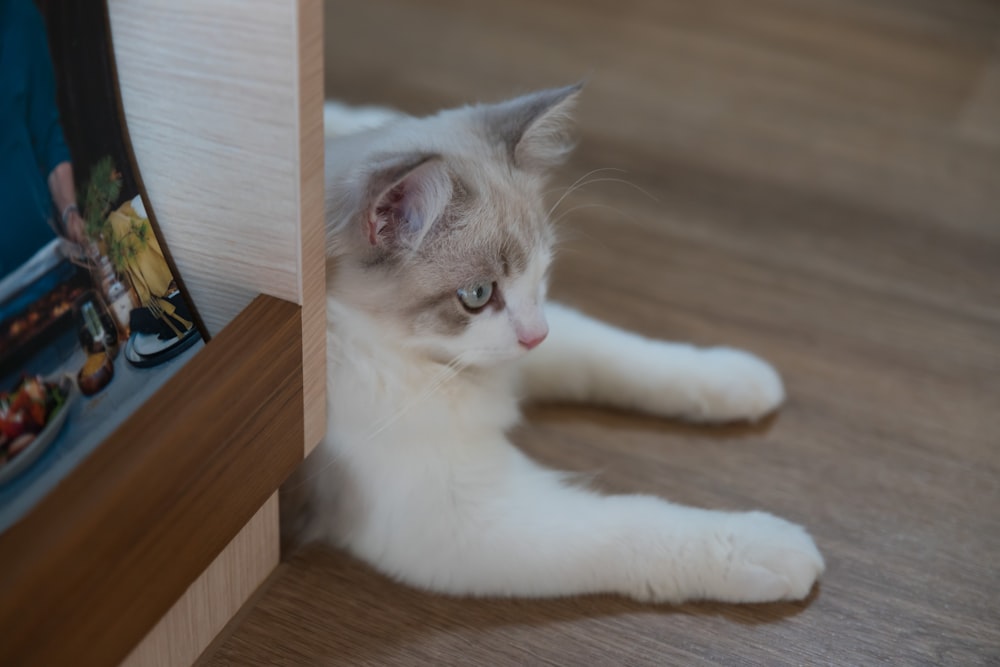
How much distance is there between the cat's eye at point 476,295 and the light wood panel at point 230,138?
0.55 ft

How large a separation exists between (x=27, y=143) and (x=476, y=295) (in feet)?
1.57

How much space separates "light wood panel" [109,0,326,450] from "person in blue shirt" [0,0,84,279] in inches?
3.2

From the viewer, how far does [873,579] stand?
123cm

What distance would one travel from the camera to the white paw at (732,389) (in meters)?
1.41

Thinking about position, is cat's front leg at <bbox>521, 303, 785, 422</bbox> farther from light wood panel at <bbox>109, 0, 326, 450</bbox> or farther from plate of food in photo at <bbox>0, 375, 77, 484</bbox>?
plate of food in photo at <bbox>0, 375, 77, 484</bbox>

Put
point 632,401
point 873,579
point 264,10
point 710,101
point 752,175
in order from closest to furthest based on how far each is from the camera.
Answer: point 264,10, point 873,579, point 632,401, point 752,175, point 710,101

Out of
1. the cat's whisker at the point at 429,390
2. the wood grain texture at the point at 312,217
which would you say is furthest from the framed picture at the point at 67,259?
the cat's whisker at the point at 429,390

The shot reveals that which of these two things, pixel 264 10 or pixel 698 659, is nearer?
pixel 264 10

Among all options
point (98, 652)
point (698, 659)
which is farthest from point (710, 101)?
point (98, 652)

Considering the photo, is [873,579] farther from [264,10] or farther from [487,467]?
[264,10]

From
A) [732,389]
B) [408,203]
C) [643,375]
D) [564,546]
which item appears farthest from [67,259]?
[732,389]

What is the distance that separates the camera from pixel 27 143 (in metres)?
0.81

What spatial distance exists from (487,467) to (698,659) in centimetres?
33

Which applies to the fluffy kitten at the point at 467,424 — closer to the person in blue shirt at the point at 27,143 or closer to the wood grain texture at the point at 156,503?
the wood grain texture at the point at 156,503
